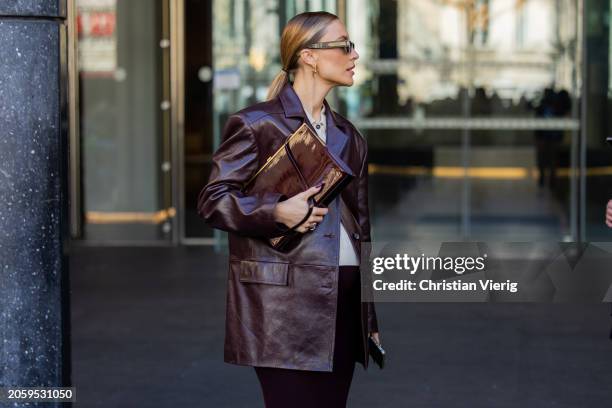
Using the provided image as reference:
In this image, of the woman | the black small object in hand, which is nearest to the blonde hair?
the woman

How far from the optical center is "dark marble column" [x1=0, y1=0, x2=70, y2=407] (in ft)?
12.5

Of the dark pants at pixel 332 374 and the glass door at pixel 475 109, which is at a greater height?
the glass door at pixel 475 109

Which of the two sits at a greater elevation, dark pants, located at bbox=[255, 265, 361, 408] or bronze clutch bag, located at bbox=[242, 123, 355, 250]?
bronze clutch bag, located at bbox=[242, 123, 355, 250]

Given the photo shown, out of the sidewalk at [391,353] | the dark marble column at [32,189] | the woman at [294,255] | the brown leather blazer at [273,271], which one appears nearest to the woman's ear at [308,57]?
the woman at [294,255]

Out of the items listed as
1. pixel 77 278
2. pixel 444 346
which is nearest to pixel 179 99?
pixel 77 278

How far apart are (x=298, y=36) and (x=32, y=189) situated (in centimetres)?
102

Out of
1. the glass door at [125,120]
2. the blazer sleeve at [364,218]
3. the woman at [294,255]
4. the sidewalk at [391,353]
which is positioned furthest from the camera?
the glass door at [125,120]

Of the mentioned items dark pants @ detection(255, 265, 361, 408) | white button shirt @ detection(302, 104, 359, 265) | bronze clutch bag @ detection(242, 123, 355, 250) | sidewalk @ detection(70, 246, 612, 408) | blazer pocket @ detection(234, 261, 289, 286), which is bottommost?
sidewalk @ detection(70, 246, 612, 408)

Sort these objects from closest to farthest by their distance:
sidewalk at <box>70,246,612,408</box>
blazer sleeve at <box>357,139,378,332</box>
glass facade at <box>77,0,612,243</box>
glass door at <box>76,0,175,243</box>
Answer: blazer sleeve at <box>357,139,378,332</box>, sidewalk at <box>70,246,612,408</box>, glass facade at <box>77,0,612,243</box>, glass door at <box>76,0,175,243</box>

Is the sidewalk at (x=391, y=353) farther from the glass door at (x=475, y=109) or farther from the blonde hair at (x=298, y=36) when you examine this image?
the glass door at (x=475, y=109)

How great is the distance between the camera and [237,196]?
3.56 m

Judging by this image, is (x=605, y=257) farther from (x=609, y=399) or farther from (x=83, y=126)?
(x=83, y=126)

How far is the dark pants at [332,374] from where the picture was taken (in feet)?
12.0

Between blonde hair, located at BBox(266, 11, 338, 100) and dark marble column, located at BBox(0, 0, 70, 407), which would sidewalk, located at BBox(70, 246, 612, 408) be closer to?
dark marble column, located at BBox(0, 0, 70, 407)
